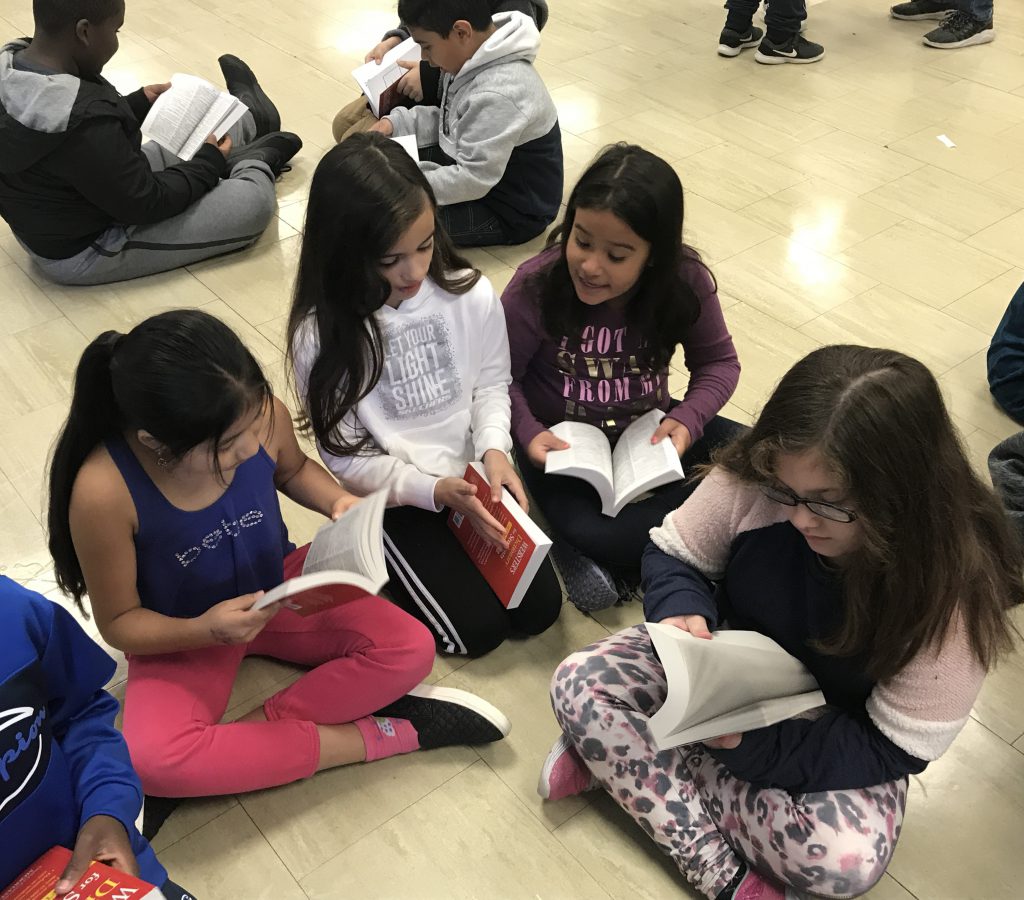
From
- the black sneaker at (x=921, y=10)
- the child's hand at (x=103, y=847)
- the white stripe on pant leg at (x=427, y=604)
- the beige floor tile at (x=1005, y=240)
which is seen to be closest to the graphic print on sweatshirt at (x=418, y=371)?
the white stripe on pant leg at (x=427, y=604)

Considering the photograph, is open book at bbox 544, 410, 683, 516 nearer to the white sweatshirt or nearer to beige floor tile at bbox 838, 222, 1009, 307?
the white sweatshirt

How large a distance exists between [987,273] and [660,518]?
1490 millimetres

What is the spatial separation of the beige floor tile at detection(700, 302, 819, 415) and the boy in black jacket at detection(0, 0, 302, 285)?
1.32 m

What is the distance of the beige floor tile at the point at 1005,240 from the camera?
2764 millimetres

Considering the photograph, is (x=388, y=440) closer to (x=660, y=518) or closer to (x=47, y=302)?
(x=660, y=518)

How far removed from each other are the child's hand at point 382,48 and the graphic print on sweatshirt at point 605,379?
1628 mm

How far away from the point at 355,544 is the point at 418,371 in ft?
1.52

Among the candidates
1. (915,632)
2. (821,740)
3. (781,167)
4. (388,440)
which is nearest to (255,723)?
(388,440)

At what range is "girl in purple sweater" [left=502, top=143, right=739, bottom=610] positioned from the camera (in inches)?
65.9

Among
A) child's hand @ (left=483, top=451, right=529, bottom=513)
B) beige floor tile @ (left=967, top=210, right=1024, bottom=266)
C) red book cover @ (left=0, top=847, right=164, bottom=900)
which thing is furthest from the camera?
beige floor tile @ (left=967, top=210, right=1024, bottom=266)

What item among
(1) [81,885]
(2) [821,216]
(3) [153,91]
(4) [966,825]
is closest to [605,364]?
(4) [966,825]

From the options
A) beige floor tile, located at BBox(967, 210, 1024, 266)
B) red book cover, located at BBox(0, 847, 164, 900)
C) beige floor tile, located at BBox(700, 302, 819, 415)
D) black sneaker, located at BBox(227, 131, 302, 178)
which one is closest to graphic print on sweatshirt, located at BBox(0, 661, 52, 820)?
red book cover, located at BBox(0, 847, 164, 900)

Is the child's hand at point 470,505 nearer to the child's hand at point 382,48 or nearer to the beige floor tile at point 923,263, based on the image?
the beige floor tile at point 923,263

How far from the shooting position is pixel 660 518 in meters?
1.79
